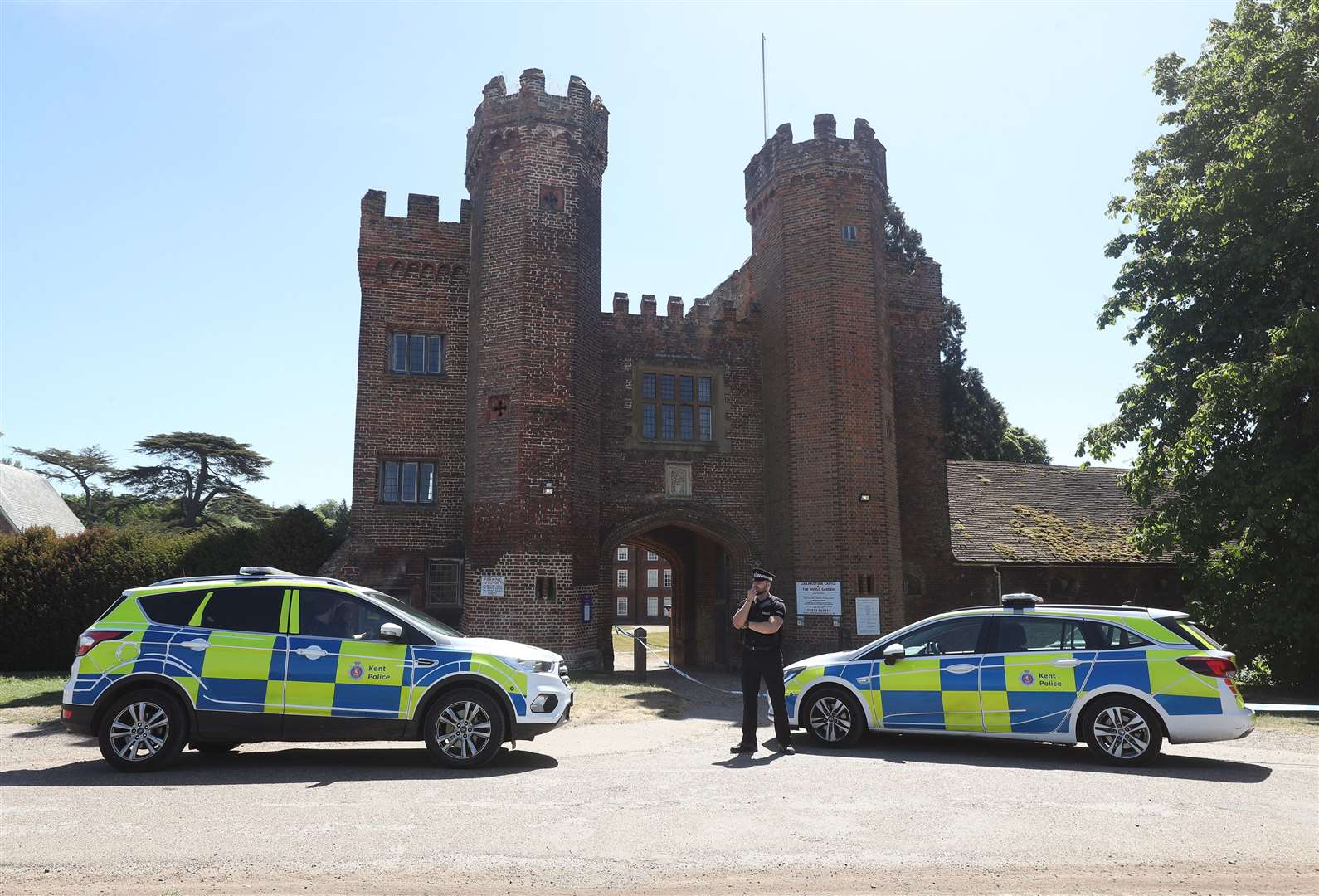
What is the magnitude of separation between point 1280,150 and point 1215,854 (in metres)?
14.2

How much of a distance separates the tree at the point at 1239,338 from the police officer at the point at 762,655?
32.4 ft

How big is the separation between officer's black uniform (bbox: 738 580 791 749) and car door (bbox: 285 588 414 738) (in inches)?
127

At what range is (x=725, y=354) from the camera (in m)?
20.9

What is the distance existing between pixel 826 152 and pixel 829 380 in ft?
17.3

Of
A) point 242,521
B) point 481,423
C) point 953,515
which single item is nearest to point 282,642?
point 481,423

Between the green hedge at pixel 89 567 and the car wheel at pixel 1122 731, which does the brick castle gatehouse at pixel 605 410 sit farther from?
the car wheel at pixel 1122 731

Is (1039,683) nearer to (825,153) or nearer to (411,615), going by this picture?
(411,615)

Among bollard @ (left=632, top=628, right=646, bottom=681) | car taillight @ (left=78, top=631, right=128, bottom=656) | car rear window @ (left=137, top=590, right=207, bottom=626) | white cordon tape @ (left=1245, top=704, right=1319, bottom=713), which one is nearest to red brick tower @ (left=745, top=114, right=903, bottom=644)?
bollard @ (left=632, top=628, right=646, bottom=681)

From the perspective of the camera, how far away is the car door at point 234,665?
7.65 m

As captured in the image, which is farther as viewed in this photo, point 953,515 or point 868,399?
point 953,515

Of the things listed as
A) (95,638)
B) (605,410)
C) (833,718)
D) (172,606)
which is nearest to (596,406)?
(605,410)

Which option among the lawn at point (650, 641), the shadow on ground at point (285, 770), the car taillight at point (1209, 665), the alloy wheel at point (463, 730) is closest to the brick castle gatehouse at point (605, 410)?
the shadow on ground at point (285, 770)

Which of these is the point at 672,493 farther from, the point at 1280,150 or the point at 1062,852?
the point at 1062,852

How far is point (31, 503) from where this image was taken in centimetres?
Answer: 3903
